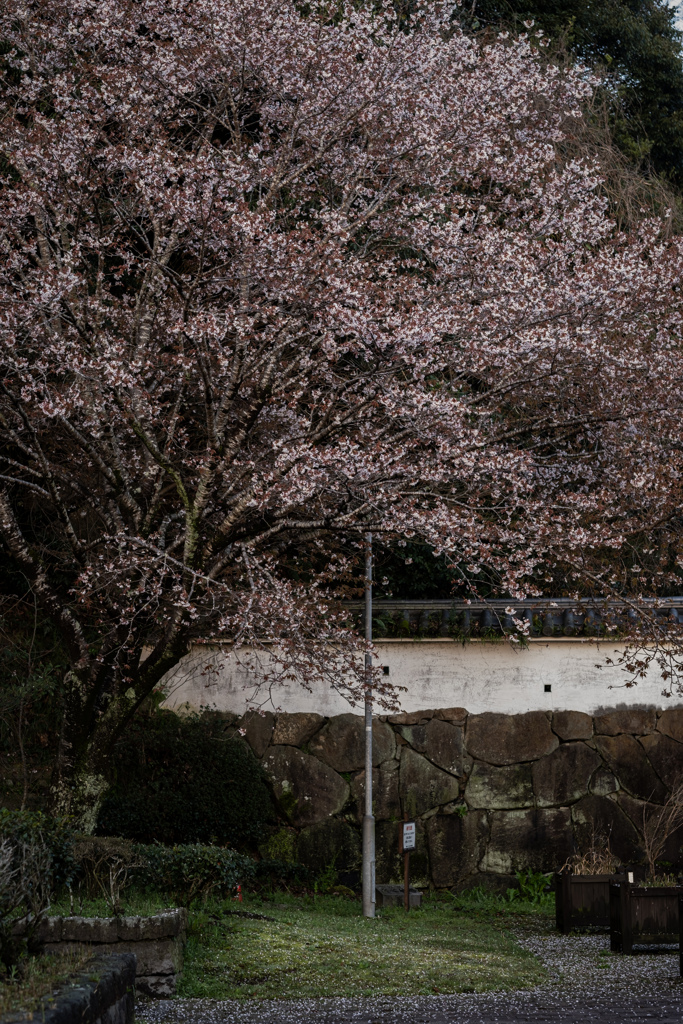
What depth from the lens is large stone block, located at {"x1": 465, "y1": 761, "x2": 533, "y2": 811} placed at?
14.5 metres

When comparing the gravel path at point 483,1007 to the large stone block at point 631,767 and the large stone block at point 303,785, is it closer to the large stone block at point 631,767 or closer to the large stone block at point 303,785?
the large stone block at point 631,767

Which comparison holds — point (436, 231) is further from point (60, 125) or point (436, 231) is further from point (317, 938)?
point (317, 938)

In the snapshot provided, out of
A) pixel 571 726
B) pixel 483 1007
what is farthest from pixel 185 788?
pixel 483 1007

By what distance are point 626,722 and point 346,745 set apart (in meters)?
4.31

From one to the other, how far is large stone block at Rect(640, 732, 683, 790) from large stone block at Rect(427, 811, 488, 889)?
8.99 ft

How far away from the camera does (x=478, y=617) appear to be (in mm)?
15008

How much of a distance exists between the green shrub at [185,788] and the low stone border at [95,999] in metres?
7.49

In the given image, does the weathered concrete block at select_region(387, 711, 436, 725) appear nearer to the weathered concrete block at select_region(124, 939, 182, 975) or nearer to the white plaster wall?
the white plaster wall

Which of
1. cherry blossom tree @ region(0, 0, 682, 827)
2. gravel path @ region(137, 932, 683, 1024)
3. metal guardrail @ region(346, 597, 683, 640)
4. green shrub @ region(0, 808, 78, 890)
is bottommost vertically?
gravel path @ region(137, 932, 683, 1024)

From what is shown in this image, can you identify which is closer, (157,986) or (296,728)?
(157,986)

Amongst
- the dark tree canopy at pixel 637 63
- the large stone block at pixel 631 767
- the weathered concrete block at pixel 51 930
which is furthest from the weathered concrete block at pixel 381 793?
the dark tree canopy at pixel 637 63

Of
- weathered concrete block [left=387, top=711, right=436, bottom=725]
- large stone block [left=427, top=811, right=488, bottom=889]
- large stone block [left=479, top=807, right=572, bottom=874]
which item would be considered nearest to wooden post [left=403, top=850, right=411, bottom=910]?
large stone block [left=427, top=811, right=488, bottom=889]

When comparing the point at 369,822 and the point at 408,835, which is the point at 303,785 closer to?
the point at 369,822

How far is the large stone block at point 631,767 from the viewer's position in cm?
1466
